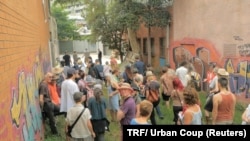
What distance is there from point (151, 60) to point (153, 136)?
57.5 feet

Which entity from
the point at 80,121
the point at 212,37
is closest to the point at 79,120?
the point at 80,121

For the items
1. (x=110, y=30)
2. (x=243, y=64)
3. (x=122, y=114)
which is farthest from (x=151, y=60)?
(x=122, y=114)

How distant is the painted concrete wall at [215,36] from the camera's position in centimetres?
1122

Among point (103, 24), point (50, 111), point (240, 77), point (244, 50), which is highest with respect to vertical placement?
point (103, 24)

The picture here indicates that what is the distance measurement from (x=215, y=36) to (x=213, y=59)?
106 cm

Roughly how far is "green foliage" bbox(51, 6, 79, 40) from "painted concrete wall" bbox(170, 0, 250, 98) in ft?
127

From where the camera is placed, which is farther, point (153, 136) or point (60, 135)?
point (60, 135)

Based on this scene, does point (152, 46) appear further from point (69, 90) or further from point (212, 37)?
point (69, 90)

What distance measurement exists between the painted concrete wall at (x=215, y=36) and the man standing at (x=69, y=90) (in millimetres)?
7107

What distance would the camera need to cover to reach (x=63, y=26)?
52875 millimetres

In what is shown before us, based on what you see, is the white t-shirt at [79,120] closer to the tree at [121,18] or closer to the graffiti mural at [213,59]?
the graffiti mural at [213,59]

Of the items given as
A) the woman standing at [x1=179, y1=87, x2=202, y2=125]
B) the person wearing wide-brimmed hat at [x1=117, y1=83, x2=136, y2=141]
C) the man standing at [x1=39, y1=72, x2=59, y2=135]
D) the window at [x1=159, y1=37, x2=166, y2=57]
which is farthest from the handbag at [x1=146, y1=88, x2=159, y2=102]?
the window at [x1=159, y1=37, x2=166, y2=57]

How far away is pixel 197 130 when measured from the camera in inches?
167

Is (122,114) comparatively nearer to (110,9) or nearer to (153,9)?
(153,9)
